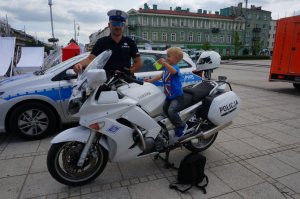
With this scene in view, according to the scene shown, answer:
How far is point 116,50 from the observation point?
3.55m

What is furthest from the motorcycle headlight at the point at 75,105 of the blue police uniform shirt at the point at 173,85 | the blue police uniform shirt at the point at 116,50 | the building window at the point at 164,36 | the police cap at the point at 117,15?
the building window at the point at 164,36

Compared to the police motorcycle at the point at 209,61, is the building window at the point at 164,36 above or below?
above

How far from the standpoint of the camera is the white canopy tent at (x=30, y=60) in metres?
10.3

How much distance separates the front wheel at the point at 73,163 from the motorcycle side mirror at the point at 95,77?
801 mm

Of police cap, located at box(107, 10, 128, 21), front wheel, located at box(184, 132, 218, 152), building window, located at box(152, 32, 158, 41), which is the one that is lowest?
front wheel, located at box(184, 132, 218, 152)

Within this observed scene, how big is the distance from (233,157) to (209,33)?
70178 mm

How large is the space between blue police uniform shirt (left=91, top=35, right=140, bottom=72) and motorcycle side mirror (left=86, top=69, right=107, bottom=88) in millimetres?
1023

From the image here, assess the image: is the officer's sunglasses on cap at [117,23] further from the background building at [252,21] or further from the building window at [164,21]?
the background building at [252,21]

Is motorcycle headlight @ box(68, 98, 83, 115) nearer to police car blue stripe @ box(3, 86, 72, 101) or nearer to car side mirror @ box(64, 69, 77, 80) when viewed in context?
car side mirror @ box(64, 69, 77, 80)

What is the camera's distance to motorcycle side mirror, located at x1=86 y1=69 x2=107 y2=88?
2.42 meters

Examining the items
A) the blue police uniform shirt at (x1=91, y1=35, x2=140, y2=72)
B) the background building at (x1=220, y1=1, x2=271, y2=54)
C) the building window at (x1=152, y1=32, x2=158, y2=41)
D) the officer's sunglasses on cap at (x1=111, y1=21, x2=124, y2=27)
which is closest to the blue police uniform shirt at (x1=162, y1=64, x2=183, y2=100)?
the blue police uniform shirt at (x1=91, y1=35, x2=140, y2=72)

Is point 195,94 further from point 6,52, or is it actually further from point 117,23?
point 6,52

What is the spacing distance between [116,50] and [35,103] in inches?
76.9

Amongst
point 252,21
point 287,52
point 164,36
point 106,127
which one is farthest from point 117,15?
point 252,21
